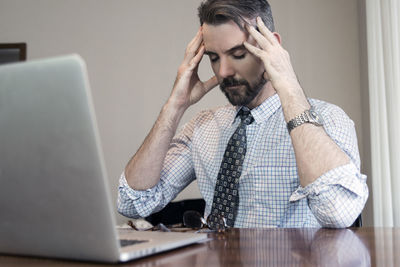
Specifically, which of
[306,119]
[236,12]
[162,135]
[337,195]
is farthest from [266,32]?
[337,195]

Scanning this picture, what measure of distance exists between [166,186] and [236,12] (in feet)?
2.24

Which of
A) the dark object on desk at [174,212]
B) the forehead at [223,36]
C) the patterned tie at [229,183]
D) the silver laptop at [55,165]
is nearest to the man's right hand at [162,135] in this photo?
the forehead at [223,36]

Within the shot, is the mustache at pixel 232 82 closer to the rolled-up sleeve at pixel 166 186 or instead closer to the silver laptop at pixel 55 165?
the rolled-up sleeve at pixel 166 186

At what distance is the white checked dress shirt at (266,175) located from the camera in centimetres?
122

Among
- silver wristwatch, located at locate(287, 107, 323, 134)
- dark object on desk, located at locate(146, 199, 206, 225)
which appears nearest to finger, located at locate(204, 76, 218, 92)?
silver wristwatch, located at locate(287, 107, 323, 134)

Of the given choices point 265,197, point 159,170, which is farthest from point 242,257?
point 159,170

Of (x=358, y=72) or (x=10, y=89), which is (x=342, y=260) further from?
(x=358, y=72)

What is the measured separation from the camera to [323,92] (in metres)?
3.74

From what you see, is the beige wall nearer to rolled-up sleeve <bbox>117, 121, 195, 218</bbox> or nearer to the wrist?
rolled-up sleeve <bbox>117, 121, 195, 218</bbox>

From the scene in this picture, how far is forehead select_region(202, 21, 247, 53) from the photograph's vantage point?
1.61 m

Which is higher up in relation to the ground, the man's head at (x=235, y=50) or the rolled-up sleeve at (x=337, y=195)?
the man's head at (x=235, y=50)

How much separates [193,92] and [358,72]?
2.29 meters

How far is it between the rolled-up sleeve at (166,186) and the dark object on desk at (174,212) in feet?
5.37

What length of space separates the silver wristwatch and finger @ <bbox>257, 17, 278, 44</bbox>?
32 centimetres
